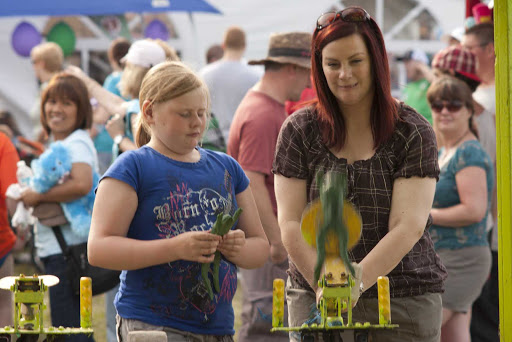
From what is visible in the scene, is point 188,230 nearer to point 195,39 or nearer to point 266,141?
point 266,141

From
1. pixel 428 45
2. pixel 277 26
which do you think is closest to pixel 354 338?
pixel 277 26

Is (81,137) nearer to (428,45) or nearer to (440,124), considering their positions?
(440,124)

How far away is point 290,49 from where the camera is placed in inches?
187

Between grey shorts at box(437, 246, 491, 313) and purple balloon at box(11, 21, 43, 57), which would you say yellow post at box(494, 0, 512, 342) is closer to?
grey shorts at box(437, 246, 491, 313)

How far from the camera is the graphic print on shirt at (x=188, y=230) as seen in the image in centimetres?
251

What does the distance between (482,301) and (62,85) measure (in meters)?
3.09

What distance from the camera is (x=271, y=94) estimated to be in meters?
4.70

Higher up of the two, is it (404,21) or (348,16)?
(404,21)

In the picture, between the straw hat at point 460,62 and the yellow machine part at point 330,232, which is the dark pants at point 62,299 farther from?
the straw hat at point 460,62

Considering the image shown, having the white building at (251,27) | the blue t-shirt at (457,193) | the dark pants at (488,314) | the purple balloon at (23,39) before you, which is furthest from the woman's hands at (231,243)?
the purple balloon at (23,39)

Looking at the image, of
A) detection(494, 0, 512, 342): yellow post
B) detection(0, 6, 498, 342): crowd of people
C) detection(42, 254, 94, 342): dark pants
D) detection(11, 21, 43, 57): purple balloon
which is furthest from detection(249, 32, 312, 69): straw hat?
detection(11, 21, 43, 57): purple balloon

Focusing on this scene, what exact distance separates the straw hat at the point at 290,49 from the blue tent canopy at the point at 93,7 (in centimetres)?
424

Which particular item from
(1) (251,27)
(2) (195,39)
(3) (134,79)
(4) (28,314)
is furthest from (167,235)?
(1) (251,27)

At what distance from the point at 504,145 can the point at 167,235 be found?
111cm
